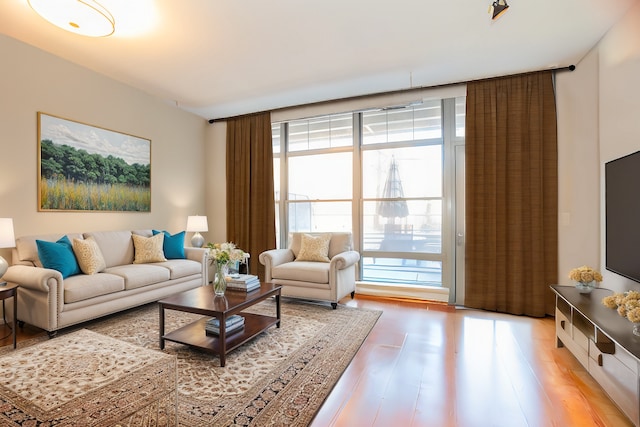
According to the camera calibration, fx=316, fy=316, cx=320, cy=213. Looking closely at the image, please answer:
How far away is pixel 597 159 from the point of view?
10.4ft

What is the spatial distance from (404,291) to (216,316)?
2.77 metres

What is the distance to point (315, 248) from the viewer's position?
14.1 ft

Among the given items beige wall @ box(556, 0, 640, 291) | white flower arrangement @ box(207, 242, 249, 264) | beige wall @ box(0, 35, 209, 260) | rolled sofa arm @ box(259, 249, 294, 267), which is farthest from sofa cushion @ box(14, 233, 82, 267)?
beige wall @ box(556, 0, 640, 291)

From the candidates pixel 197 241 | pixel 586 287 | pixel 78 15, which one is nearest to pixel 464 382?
pixel 586 287

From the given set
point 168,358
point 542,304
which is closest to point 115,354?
point 168,358

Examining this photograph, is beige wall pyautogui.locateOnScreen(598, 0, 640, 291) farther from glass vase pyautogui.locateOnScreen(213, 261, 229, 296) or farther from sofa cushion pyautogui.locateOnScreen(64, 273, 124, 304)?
sofa cushion pyautogui.locateOnScreen(64, 273, 124, 304)

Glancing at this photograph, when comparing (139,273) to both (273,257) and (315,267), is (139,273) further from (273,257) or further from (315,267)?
(315,267)

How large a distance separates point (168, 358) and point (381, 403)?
4.93 feet

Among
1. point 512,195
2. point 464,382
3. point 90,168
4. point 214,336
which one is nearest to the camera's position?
point 464,382

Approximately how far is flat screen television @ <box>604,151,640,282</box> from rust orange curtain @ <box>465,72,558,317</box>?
3.10 feet

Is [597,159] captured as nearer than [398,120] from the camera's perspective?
Yes

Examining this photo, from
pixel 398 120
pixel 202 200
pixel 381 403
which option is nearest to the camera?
pixel 381 403

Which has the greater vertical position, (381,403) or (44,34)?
(44,34)

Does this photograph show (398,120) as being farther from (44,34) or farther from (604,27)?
(44,34)
